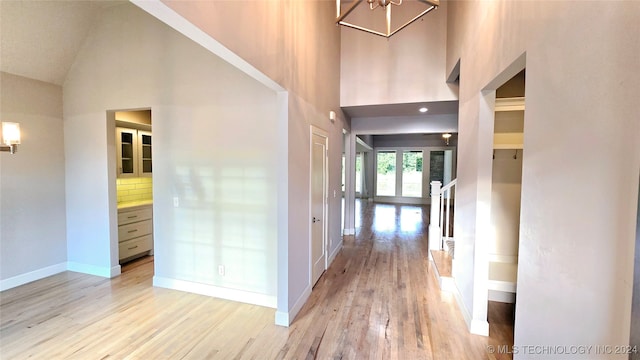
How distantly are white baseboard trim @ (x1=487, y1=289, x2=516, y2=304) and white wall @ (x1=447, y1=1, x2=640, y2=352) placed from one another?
5.42ft

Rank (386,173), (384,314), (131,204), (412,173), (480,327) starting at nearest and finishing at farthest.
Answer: (480,327)
(384,314)
(131,204)
(412,173)
(386,173)

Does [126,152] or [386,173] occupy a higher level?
[126,152]

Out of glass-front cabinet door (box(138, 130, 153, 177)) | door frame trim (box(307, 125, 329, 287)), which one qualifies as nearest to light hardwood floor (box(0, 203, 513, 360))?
door frame trim (box(307, 125, 329, 287))

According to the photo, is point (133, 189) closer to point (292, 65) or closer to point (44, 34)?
point (44, 34)

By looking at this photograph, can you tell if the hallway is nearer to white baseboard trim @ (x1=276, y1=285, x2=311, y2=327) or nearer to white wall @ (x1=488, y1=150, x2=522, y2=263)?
white baseboard trim @ (x1=276, y1=285, x2=311, y2=327)

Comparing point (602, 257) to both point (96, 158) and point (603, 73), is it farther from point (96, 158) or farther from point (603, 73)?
point (96, 158)

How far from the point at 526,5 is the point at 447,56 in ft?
9.18

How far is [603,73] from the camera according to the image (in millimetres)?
1045

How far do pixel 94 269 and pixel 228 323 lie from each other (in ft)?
8.49

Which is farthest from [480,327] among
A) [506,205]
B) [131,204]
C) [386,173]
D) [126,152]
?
[386,173]

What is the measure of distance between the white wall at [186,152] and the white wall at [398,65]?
2.38 metres

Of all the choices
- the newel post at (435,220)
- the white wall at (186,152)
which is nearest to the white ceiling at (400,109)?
the newel post at (435,220)

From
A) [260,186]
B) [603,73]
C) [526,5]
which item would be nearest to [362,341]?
[260,186]

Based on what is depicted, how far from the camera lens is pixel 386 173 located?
37.7 ft
